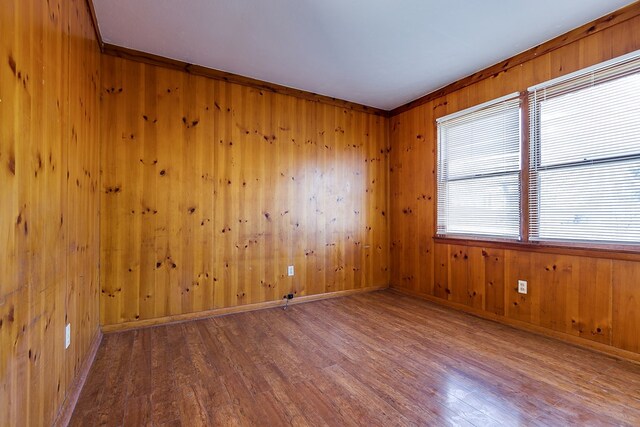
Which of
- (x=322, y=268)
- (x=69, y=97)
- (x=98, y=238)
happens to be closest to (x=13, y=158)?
(x=69, y=97)

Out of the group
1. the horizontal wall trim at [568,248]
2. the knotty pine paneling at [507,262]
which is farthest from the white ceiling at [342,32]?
the horizontal wall trim at [568,248]

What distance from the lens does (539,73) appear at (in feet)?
8.64

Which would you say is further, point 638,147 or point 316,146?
point 316,146

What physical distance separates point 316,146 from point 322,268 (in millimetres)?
1583

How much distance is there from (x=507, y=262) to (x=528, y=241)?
291 mm

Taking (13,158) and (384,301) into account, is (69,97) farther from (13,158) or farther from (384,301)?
(384,301)

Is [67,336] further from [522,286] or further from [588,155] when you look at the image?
[588,155]

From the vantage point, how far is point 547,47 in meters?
2.55

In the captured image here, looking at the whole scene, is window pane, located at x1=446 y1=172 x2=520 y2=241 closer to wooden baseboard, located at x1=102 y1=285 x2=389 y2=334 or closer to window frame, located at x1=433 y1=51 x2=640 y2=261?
window frame, located at x1=433 y1=51 x2=640 y2=261

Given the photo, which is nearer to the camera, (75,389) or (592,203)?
(75,389)

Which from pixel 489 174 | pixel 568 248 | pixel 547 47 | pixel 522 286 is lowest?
pixel 522 286

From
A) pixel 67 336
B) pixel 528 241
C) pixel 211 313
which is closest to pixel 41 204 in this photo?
pixel 67 336

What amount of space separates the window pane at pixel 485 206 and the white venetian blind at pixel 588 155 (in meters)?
0.17

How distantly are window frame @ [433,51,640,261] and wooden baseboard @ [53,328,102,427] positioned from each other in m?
3.52
